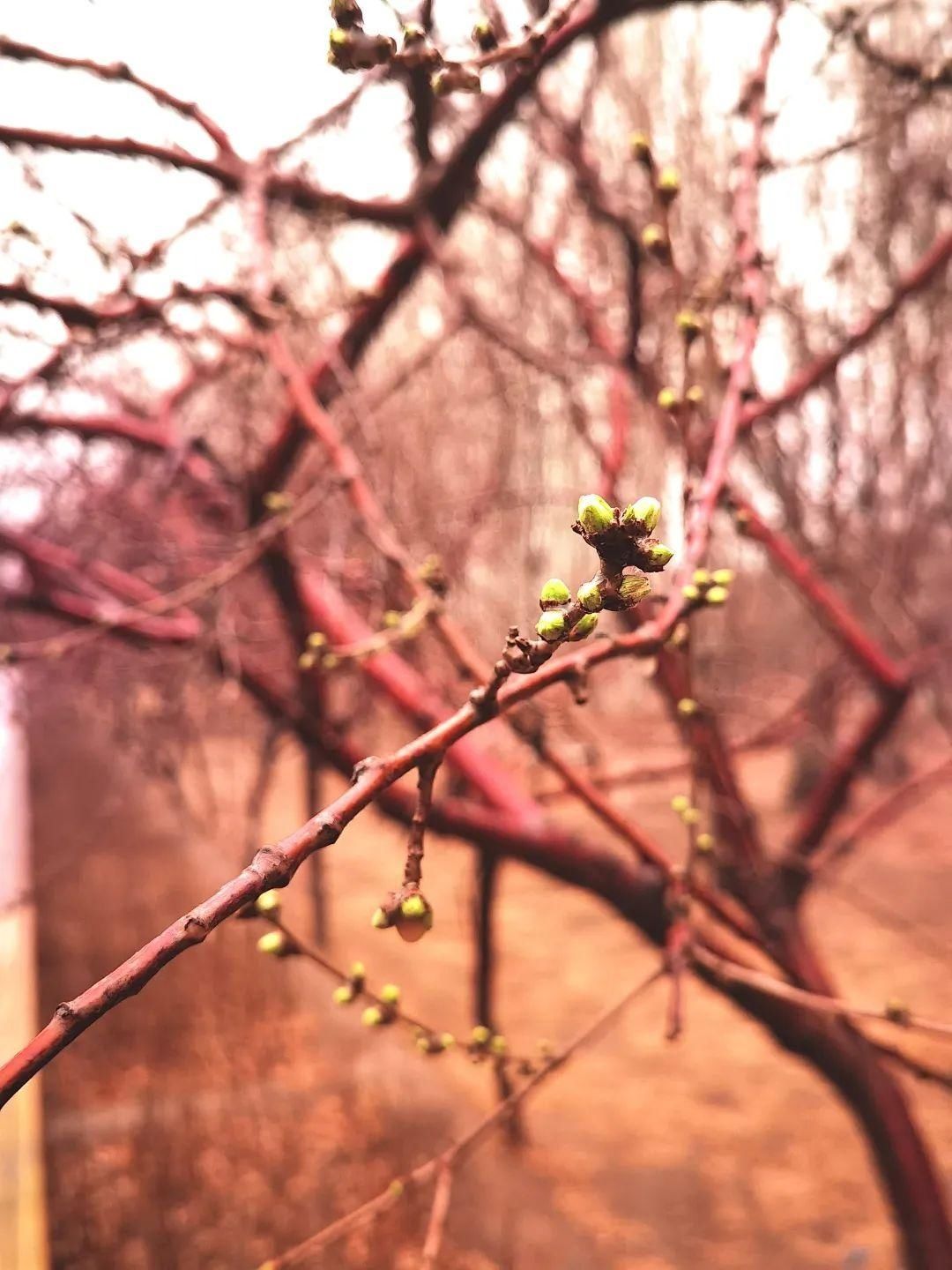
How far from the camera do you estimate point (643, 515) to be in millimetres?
375

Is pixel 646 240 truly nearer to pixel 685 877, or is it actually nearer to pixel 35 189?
pixel 685 877

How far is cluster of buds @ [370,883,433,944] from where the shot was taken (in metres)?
0.47

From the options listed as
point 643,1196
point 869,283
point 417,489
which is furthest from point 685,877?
point 869,283

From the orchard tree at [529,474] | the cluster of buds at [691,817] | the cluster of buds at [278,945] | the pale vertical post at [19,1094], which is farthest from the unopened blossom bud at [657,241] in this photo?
the pale vertical post at [19,1094]

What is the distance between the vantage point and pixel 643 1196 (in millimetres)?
2305

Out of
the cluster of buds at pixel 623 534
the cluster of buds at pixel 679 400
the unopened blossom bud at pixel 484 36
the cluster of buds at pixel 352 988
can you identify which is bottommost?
the cluster of buds at pixel 623 534

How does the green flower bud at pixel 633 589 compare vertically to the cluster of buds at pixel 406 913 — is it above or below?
above

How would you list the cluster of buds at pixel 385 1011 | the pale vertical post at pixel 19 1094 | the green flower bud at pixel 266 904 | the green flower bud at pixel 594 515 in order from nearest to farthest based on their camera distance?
the green flower bud at pixel 594 515 < the green flower bud at pixel 266 904 < the cluster of buds at pixel 385 1011 < the pale vertical post at pixel 19 1094

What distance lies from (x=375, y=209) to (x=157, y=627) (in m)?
0.87

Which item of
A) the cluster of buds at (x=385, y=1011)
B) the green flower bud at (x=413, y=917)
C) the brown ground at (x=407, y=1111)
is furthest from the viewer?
the brown ground at (x=407, y=1111)

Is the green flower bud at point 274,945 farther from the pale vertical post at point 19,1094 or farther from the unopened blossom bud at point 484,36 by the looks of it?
the unopened blossom bud at point 484,36

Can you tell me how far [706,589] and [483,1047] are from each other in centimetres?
41

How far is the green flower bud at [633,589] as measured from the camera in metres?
0.39

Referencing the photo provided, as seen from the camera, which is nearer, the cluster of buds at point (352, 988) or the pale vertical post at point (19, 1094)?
the cluster of buds at point (352, 988)
